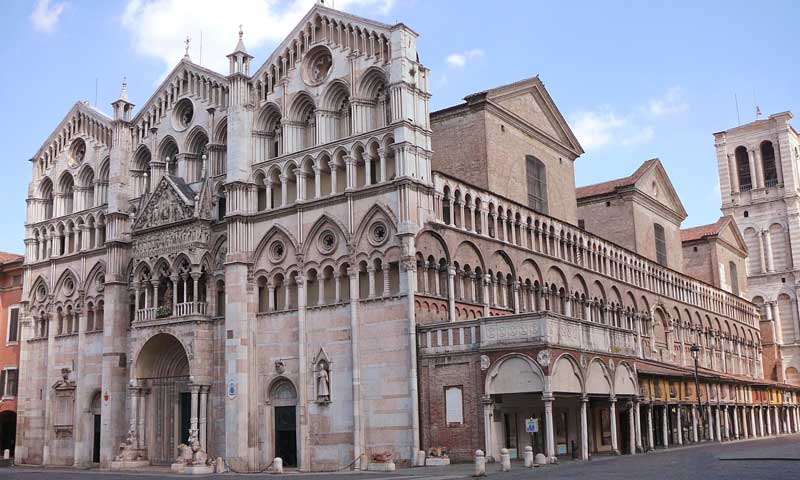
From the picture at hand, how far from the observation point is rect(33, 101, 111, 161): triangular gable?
4959 cm

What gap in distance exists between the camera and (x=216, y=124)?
43875mm

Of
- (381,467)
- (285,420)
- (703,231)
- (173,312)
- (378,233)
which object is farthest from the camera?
(703,231)

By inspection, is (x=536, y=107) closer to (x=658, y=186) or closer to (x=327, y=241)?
(x=327, y=241)

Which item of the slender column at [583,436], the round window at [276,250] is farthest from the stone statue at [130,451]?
the slender column at [583,436]

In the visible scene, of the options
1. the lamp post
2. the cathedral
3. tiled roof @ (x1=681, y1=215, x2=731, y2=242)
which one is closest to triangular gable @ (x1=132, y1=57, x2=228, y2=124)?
the cathedral

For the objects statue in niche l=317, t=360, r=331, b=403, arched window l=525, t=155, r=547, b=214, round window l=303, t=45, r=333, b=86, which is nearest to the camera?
statue in niche l=317, t=360, r=331, b=403

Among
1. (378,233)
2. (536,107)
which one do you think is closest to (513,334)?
(378,233)

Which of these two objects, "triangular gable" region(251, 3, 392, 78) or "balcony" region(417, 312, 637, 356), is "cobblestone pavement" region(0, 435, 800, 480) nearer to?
"balcony" region(417, 312, 637, 356)

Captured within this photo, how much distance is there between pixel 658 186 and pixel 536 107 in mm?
21139

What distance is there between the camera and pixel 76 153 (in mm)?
51469

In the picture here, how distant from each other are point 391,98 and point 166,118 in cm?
1618

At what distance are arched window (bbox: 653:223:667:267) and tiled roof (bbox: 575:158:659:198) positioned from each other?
14.7 ft

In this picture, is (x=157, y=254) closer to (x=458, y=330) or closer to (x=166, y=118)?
(x=166, y=118)

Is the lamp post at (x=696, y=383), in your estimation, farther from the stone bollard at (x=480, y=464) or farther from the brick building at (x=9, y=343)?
the brick building at (x=9, y=343)
